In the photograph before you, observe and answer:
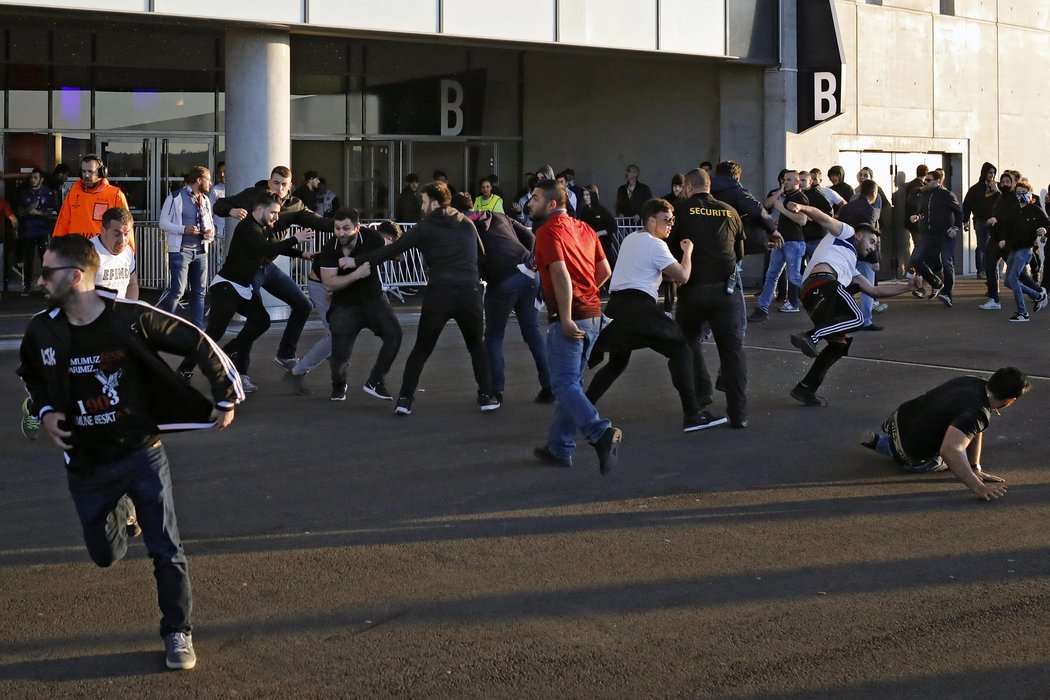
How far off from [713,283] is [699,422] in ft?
3.71

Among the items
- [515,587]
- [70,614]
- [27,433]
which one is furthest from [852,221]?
[70,614]

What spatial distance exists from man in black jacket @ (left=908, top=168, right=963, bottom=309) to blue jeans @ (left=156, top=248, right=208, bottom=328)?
33.8 feet

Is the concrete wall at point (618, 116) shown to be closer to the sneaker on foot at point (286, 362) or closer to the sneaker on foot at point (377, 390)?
the sneaker on foot at point (286, 362)

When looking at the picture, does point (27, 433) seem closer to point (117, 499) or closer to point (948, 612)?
point (117, 499)

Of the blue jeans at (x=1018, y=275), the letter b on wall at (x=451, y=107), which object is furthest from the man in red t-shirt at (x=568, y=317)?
the letter b on wall at (x=451, y=107)

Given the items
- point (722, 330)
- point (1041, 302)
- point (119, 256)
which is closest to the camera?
point (119, 256)

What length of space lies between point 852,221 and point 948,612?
38.6 feet

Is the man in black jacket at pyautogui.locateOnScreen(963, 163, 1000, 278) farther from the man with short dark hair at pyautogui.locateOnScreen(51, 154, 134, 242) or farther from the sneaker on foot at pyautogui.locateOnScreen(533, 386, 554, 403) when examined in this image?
the man with short dark hair at pyautogui.locateOnScreen(51, 154, 134, 242)

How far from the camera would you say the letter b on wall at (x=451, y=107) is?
26.2 metres

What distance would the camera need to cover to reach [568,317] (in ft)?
27.8

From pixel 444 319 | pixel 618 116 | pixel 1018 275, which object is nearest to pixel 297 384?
pixel 444 319

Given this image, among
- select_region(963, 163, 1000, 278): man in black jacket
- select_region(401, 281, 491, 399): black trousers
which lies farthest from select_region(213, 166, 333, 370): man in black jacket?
select_region(963, 163, 1000, 278): man in black jacket

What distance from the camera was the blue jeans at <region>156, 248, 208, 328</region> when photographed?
12711 mm

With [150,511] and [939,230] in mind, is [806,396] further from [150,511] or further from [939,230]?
[939,230]
